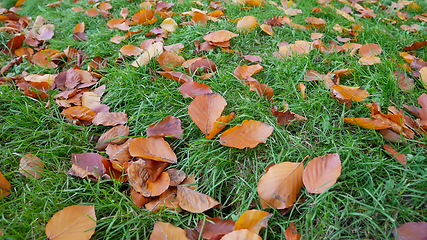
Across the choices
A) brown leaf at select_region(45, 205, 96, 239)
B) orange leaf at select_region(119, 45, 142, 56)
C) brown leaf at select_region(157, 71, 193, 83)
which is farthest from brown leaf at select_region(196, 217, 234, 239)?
orange leaf at select_region(119, 45, 142, 56)

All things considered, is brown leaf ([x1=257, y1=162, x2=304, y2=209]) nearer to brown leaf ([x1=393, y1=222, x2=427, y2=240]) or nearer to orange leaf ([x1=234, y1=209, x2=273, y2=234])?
orange leaf ([x1=234, y1=209, x2=273, y2=234])

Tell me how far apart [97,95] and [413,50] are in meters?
2.56

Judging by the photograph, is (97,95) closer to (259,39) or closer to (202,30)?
(202,30)

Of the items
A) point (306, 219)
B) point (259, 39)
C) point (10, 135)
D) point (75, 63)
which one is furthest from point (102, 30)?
point (306, 219)

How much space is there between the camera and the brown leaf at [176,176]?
119 cm

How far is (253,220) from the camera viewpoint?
3.22ft

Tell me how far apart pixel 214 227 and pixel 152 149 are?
1.69ft

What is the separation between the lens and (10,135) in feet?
4.56

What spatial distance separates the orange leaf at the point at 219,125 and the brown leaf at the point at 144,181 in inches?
12.6

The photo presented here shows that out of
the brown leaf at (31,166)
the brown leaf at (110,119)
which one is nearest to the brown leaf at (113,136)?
the brown leaf at (110,119)

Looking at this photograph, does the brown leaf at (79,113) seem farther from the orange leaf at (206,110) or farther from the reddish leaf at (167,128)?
the orange leaf at (206,110)

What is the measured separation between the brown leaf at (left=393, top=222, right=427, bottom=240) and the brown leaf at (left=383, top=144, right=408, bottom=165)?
0.30 m

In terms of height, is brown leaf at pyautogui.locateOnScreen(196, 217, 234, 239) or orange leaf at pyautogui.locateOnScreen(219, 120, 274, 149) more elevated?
orange leaf at pyautogui.locateOnScreen(219, 120, 274, 149)

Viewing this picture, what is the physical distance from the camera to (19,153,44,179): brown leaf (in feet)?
3.94
